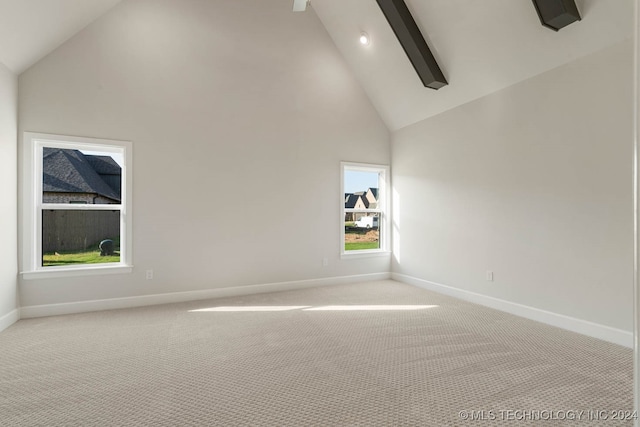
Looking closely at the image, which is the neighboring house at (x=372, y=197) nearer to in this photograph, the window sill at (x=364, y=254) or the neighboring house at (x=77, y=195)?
the window sill at (x=364, y=254)

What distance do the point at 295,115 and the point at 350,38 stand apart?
1.49m

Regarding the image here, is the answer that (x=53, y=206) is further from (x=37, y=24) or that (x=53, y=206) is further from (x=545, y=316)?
(x=545, y=316)

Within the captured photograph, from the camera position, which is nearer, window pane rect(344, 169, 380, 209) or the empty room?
the empty room

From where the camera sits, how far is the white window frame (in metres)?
3.40

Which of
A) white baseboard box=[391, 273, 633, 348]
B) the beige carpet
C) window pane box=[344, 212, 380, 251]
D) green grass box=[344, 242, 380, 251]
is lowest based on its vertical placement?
the beige carpet

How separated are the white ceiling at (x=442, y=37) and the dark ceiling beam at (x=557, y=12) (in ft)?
0.40

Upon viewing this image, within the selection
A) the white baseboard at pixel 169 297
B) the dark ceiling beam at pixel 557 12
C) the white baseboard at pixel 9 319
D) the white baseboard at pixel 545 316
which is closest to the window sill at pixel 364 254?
the white baseboard at pixel 169 297

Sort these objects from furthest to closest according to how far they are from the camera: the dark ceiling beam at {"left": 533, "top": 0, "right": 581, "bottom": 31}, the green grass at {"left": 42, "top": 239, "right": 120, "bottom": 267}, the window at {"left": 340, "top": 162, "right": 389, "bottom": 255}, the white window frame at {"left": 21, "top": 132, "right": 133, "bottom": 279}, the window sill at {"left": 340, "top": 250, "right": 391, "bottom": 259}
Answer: the window at {"left": 340, "top": 162, "right": 389, "bottom": 255} < the window sill at {"left": 340, "top": 250, "right": 391, "bottom": 259} < the green grass at {"left": 42, "top": 239, "right": 120, "bottom": 267} < the white window frame at {"left": 21, "top": 132, "right": 133, "bottom": 279} < the dark ceiling beam at {"left": 533, "top": 0, "right": 581, "bottom": 31}

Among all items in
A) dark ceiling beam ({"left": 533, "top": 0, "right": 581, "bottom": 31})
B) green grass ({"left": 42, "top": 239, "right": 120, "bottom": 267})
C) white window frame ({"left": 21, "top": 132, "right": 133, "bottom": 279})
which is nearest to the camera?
dark ceiling beam ({"left": 533, "top": 0, "right": 581, "bottom": 31})

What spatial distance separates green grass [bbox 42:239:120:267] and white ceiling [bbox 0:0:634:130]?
2.03 metres

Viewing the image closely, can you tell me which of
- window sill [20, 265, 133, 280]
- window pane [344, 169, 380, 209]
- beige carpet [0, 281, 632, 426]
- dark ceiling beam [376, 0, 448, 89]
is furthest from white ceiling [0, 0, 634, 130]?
beige carpet [0, 281, 632, 426]

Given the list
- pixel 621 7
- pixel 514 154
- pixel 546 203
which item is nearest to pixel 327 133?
pixel 514 154

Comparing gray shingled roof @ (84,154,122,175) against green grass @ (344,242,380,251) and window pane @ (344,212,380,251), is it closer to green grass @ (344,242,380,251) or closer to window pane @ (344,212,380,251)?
window pane @ (344,212,380,251)

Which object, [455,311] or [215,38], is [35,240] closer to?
[215,38]
